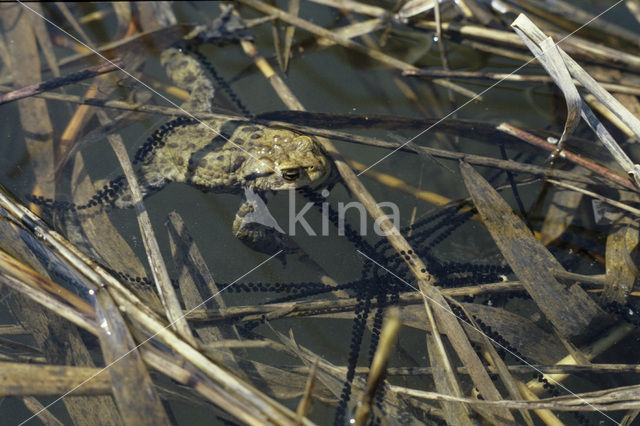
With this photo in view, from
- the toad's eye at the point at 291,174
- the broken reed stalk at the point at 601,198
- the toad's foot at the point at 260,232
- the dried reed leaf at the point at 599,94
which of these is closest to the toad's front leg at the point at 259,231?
the toad's foot at the point at 260,232

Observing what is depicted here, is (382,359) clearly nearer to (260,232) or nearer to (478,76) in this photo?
(260,232)

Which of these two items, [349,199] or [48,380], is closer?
[48,380]

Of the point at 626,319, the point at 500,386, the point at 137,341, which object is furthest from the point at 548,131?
the point at 137,341

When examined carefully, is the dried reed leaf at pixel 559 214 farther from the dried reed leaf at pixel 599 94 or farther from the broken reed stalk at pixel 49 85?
the broken reed stalk at pixel 49 85

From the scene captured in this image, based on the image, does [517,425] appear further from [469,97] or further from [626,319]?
[469,97]

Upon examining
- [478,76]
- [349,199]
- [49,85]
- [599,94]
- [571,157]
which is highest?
[49,85]

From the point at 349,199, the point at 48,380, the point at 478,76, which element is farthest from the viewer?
the point at 478,76

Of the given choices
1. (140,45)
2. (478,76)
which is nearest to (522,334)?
(478,76)
